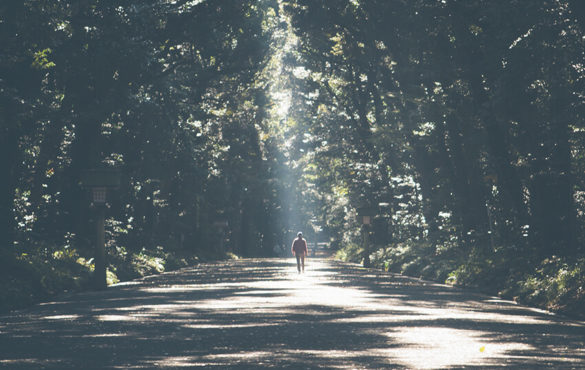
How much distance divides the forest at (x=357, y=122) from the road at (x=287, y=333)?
219 centimetres

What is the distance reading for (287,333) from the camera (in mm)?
14117

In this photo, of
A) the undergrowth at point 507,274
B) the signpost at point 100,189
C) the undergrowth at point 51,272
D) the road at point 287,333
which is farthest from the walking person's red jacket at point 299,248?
the road at point 287,333

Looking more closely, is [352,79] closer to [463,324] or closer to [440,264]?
[440,264]

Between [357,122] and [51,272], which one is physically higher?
[357,122]

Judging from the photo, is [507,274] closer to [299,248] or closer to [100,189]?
[100,189]

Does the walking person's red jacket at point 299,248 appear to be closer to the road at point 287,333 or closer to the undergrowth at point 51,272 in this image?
the undergrowth at point 51,272

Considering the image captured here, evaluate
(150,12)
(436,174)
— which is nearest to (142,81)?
(150,12)

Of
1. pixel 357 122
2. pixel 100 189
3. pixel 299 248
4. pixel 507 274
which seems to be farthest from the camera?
pixel 357 122

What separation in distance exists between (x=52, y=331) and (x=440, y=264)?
21705 millimetres

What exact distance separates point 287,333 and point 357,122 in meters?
41.5

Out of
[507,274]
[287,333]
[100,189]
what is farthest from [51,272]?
[287,333]

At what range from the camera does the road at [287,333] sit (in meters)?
11.1

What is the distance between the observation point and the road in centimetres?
1109

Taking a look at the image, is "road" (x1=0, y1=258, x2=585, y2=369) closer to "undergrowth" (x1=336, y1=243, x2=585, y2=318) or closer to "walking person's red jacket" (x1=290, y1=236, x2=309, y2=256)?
"undergrowth" (x1=336, y1=243, x2=585, y2=318)
